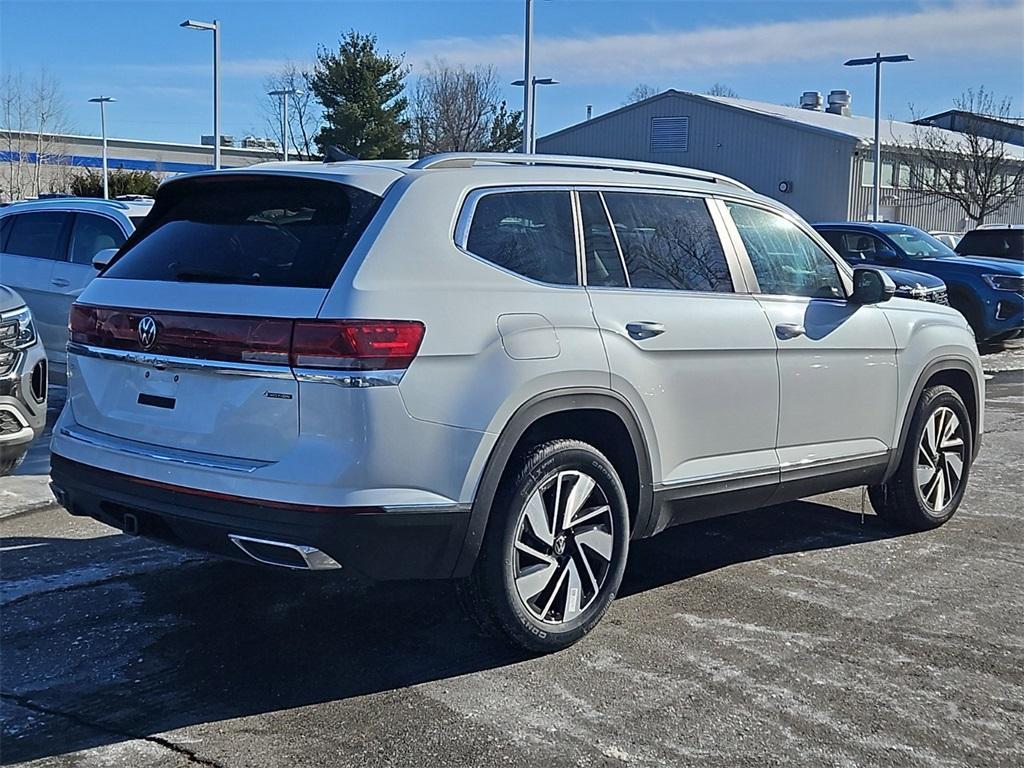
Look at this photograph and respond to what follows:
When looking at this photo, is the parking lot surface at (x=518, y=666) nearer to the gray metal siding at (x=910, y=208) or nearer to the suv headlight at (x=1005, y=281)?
the suv headlight at (x=1005, y=281)

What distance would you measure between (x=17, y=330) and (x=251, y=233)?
7.74 feet

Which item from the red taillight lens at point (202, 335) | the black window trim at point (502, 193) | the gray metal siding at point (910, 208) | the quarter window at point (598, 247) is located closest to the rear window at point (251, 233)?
the red taillight lens at point (202, 335)

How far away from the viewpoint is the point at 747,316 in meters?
4.91

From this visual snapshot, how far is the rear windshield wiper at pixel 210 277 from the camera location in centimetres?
384

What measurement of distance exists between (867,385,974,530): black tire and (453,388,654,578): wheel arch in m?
2.06

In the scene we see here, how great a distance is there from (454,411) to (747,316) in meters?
1.75

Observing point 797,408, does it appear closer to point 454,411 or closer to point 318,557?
point 454,411

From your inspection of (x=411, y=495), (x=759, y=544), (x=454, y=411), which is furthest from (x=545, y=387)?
(x=759, y=544)

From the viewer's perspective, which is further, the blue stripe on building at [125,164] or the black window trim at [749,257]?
the blue stripe on building at [125,164]

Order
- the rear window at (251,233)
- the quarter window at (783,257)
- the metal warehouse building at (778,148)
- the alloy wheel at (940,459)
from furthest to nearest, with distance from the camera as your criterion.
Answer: the metal warehouse building at (778,148)
the alloy wheel at (940,459)
the quarter window at (783,257)
the rear window at (251,233)

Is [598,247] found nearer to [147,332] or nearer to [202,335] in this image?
[202,335]

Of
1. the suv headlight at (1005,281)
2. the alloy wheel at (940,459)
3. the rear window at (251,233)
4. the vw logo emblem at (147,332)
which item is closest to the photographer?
the rear window at (251,233)

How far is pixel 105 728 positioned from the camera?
3588 mm

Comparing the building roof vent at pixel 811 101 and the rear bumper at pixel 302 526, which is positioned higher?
the building roof vent at pixel 811 101
